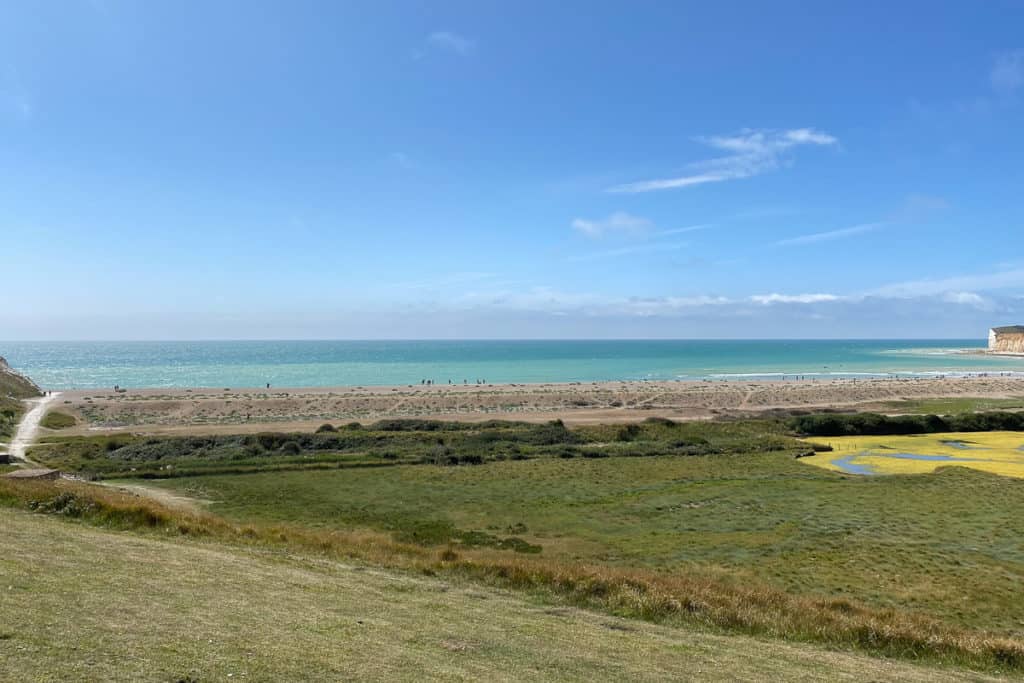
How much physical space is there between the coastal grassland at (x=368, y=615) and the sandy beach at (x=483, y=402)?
1742 inches

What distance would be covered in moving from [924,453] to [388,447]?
37930 millimetres

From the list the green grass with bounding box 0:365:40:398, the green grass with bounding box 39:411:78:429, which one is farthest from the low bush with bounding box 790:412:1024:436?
the green grass with bounding box 0:365:40:398

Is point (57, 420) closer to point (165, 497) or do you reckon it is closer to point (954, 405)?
point (165, 497)

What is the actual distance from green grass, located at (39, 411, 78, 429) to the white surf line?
568mm

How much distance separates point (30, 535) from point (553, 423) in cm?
4550

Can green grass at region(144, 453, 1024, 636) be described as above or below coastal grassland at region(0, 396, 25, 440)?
above

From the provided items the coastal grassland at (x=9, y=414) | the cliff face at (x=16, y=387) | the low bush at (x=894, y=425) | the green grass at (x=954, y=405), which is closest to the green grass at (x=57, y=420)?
the coastal grassland at (x=9, y=414)

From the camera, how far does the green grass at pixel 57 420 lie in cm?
5656

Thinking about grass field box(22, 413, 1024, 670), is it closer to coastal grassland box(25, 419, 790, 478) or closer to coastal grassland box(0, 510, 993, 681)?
coastal grassland box(25, 419, 790, 478)

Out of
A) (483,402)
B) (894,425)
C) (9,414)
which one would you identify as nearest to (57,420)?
(9,414)

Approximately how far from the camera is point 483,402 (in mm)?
81125

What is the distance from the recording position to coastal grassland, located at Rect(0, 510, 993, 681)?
23.4ft

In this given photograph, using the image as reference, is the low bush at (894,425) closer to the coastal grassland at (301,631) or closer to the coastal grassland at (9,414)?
the coastal grassland at (301,631)

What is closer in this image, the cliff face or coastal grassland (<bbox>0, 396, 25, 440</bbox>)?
coastal grassland (<bbox>0, 396, 25, 440</bbox>)
